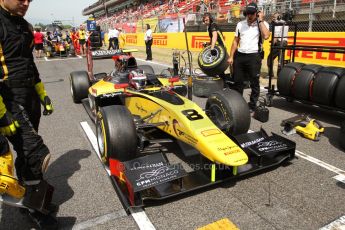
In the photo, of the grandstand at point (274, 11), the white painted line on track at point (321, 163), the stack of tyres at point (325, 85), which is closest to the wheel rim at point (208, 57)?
the grandstand at point (274, 11)

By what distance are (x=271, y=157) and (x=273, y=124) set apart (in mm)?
1871

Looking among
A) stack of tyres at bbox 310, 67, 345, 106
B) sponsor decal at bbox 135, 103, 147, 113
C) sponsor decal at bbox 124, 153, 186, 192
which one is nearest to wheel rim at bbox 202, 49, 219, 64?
stack of tyres at bbox 310, 67, 345, 106

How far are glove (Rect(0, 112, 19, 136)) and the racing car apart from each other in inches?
42.6

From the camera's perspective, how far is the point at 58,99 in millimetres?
8211

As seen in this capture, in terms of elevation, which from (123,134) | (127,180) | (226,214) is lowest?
(226,214)

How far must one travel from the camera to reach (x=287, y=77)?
6.04 metres

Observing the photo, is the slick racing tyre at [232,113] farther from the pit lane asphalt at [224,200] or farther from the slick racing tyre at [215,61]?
the slick racing tyre at [215,61]

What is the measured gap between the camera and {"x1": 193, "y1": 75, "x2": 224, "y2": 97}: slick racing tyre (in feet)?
24.1

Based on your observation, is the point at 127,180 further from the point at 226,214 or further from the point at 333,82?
the point at 333,82

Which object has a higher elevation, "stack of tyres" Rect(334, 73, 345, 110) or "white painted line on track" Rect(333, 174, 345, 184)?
"stack of tyres" Rect(334, 73, 345, 110)

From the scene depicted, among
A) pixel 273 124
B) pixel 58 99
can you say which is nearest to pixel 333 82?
pixel 273 124

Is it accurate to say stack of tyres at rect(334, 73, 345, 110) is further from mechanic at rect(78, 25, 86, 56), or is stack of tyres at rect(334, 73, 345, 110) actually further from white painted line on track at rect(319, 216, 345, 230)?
mechanic at rect(78, 25, 86, 56)

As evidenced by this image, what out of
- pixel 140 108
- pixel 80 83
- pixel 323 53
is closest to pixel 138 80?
pixel 140 108

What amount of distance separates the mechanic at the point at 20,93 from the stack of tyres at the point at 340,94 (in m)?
4.37
